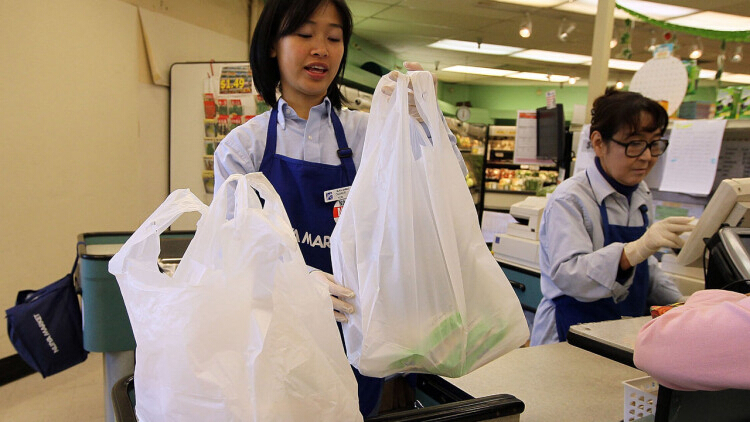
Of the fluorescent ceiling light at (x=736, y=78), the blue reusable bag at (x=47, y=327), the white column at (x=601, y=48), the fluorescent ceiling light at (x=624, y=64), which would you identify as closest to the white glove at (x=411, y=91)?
the blue reusable bag at (x=47, y=327)

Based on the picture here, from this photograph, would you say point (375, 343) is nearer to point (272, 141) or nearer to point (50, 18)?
point (272, 141)

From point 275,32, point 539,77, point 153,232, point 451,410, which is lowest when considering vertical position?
point 451,410

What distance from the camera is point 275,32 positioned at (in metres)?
1.19

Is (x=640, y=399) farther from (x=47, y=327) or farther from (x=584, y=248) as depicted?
(x=47, y=327)

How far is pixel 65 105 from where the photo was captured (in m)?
3.45

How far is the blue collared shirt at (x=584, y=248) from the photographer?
5.30ft

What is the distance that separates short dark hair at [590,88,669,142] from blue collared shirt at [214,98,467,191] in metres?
0.97

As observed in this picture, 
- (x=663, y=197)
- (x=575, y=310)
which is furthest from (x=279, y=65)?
(x=663, y=197)

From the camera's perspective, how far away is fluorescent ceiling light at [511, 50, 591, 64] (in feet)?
29.0

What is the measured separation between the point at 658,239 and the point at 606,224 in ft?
0.93

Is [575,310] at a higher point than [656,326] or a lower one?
lower

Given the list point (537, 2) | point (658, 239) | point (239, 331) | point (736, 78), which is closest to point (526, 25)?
point (537, 2)

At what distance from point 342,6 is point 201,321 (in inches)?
34.5

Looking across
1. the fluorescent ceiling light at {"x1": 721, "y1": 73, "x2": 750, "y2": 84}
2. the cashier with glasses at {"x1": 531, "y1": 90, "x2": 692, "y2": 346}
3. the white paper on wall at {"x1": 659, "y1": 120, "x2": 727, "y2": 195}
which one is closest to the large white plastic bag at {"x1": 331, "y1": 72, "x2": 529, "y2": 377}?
the cashier with glasses at {"x1": 531, "y1": 90, "x2": 692, "y2": 346}
